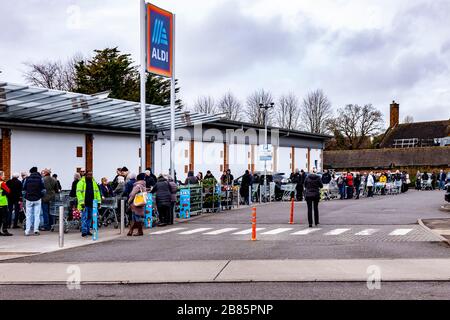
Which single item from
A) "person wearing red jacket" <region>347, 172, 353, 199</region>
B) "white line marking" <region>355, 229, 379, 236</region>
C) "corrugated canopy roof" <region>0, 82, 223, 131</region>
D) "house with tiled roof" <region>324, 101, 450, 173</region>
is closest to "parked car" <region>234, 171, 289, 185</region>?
"person wearing red jacket" <region>347, 172, 353, 199</region>

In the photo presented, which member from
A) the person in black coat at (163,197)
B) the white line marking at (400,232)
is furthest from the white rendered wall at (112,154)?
the white line marking at (400,232)

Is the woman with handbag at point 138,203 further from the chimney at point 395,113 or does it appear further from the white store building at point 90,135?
the chimney at point 395,113

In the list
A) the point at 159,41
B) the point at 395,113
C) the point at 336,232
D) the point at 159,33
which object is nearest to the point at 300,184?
the point at 159,41

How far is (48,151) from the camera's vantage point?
2828 centimetres

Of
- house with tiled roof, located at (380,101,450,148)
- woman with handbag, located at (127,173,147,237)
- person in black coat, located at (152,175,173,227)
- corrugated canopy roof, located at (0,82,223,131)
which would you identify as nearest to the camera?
woman with handbag, located at (127,173,147,237)

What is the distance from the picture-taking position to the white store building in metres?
23.8

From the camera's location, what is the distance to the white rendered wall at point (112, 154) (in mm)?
31734

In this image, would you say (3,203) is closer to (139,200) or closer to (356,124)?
(139,200)

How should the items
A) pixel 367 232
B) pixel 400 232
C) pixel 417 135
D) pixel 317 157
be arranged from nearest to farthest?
pixel 400 232
pixel 367 232
pixel 317 157
pixel 417 135

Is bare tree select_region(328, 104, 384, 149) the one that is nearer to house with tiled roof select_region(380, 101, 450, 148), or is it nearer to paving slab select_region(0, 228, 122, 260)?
house with tiled roof select_region(380, 101, 450, 148)

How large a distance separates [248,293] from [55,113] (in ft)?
59.2

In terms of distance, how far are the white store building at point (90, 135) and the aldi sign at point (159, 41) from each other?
6.19 feet

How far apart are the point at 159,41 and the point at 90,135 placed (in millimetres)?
8157

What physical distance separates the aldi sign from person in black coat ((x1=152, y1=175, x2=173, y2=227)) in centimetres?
510
